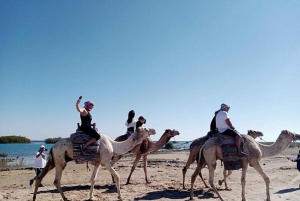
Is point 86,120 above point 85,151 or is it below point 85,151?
above

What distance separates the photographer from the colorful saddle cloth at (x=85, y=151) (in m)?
8.09

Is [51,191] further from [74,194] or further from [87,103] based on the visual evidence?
[87,103]

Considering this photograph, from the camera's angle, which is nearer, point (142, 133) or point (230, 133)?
point (230, 133)

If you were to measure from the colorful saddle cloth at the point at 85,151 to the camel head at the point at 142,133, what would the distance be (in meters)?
1.60

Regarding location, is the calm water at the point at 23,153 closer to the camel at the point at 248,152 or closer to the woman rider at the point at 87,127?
the woman rider at the point at 87,127

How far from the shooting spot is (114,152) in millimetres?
8914

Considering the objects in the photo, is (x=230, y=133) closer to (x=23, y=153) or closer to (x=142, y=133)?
(x=142, y=133)

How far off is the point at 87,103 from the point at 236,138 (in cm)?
490

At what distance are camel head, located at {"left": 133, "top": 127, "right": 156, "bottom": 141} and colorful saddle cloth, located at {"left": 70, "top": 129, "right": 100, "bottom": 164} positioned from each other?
1.60 m

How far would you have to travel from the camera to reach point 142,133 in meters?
9.49

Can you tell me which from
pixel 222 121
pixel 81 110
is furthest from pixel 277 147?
pixel 81 110

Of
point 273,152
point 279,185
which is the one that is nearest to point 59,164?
point 273,152

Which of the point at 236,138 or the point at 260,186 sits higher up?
the point at 236,138

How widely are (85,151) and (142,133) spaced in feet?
7.41
